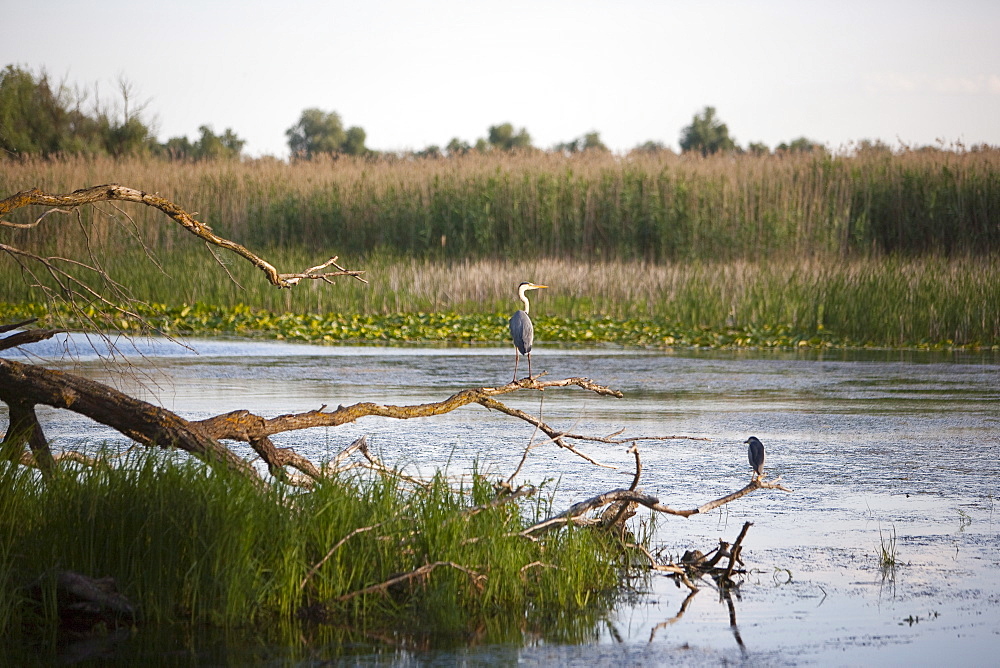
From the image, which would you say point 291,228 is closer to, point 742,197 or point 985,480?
point 742,197

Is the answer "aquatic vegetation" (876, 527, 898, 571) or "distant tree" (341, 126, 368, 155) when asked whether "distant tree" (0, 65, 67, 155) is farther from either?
"distant tree" (341, 126, 368, 155)

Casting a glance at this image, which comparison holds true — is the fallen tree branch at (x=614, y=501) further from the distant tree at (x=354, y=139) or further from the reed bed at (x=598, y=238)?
the distant tree at (x=354, y=139)

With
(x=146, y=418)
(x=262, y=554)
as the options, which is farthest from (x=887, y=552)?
(x=146, y=418)

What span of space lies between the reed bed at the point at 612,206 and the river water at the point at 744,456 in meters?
7.78

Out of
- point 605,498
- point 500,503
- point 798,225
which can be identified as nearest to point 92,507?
point 500,503

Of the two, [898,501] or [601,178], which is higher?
[601,178]

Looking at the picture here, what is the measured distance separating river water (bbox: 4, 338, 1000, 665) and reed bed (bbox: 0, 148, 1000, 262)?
306 inches

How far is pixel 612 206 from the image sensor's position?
81.9ft

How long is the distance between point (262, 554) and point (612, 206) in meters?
20.5

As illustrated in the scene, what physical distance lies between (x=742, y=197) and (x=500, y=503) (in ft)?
65.2

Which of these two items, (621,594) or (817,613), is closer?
(817,613)

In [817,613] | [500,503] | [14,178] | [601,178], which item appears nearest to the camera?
[817,613]

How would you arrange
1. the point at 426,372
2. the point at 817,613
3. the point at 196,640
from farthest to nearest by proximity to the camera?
the point at 426,372
the point at 817,613
the point at 196,640

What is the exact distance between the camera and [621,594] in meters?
5.61
